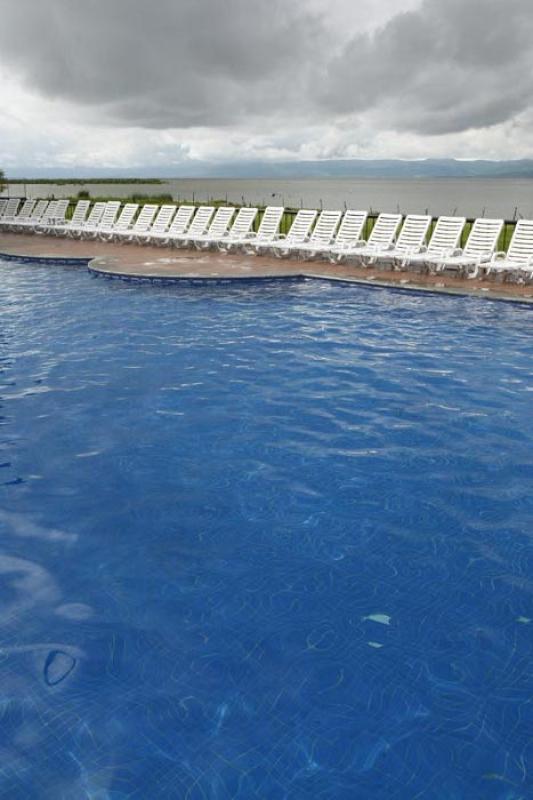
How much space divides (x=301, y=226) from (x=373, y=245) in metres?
2.45

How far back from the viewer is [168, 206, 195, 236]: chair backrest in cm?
1603

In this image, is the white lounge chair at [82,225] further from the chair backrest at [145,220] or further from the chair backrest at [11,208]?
the chair backrest at [11,208]

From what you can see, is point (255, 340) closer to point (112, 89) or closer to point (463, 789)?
point (463, 789)

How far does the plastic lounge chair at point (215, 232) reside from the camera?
14.9m

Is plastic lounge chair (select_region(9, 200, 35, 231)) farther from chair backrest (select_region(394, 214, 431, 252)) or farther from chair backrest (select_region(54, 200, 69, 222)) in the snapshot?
chair backrest (select_region(394, 214, 431, 252))

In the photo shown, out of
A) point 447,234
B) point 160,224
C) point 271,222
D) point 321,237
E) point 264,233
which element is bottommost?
point 160,224

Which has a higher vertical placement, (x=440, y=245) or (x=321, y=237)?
(x=440, y=245)

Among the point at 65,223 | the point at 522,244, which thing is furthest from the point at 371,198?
the point at 522,244

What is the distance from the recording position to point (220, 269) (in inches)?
487

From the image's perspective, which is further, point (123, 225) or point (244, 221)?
point (123, 225)

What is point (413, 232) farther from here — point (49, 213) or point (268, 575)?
point (49, 213)

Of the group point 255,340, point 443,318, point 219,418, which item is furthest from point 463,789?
point 443,318

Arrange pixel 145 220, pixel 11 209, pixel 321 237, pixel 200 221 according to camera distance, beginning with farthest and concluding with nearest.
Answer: pixel 11 209, pixel 145 220, pixel 200 221, pixel 321 237

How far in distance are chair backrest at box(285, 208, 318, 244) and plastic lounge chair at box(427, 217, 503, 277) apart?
3.44 m
